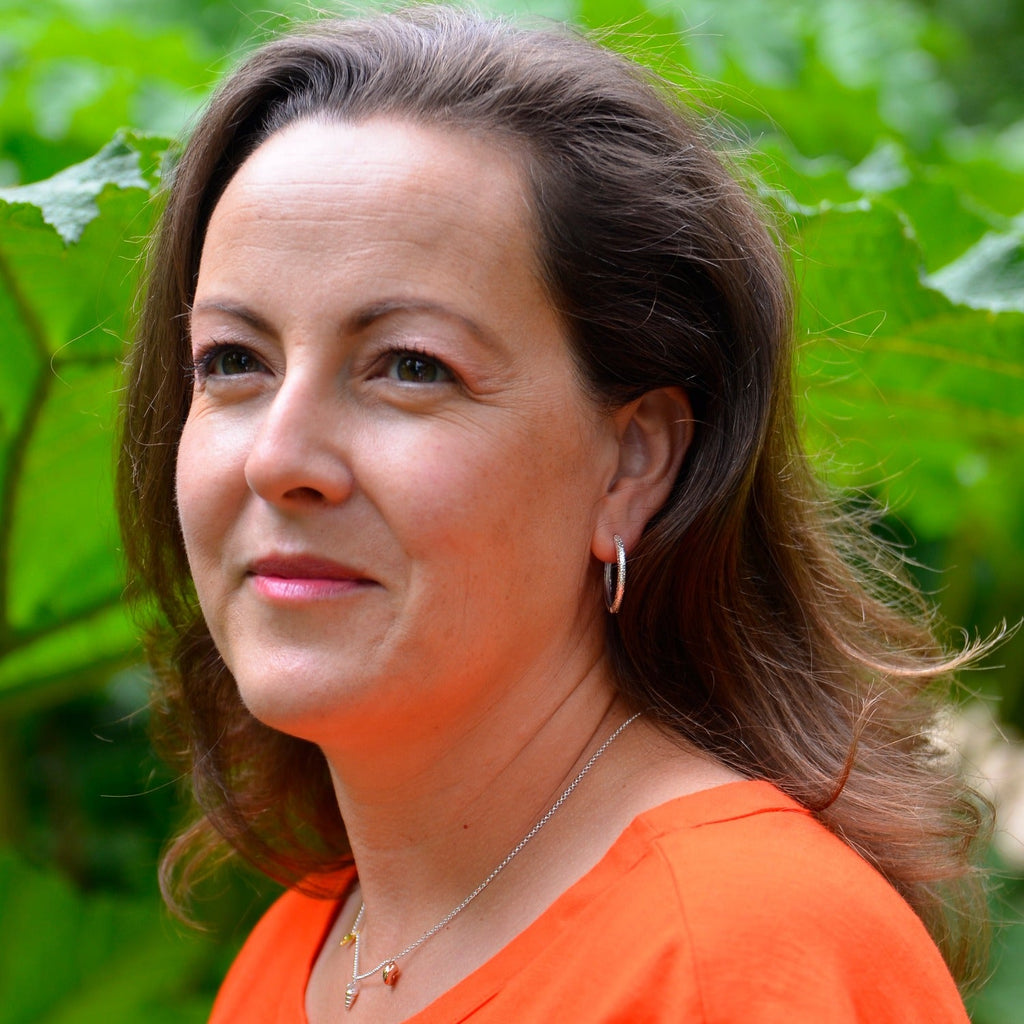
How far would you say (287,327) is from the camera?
64.5 inches

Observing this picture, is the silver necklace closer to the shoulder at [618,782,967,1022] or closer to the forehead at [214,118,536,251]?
the shoulder at [618,782,967,1022]

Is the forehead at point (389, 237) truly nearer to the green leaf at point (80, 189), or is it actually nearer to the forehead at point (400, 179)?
the forehead at point (400, 179)

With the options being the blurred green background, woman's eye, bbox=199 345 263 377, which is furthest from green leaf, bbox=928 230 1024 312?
woman's eye, bbox=199 345 263 377

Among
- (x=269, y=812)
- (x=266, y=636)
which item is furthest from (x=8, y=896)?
(x=266, y=636)

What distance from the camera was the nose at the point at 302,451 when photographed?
1.57 metres

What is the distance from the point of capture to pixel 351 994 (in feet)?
6.38

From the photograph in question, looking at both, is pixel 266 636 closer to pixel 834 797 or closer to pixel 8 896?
pixel 834 797

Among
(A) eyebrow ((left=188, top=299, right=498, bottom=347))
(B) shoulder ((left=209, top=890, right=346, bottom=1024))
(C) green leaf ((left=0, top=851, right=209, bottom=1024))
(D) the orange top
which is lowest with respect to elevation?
(C) green leaf ((left=0, top=851, right=209, bottom=1024))

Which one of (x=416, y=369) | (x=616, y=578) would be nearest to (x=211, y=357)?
(x=416, y=369)

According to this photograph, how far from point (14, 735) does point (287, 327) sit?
2332 mm

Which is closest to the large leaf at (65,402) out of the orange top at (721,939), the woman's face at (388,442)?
the woman's face at (388,442)

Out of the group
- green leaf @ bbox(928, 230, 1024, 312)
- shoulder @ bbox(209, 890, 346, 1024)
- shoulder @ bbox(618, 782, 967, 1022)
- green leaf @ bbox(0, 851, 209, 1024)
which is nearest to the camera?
shoulder @ bbox(618, 782, 967, 1022)

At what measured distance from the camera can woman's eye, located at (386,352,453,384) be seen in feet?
5.32

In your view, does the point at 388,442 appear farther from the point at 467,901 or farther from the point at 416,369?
the point at 467,901
